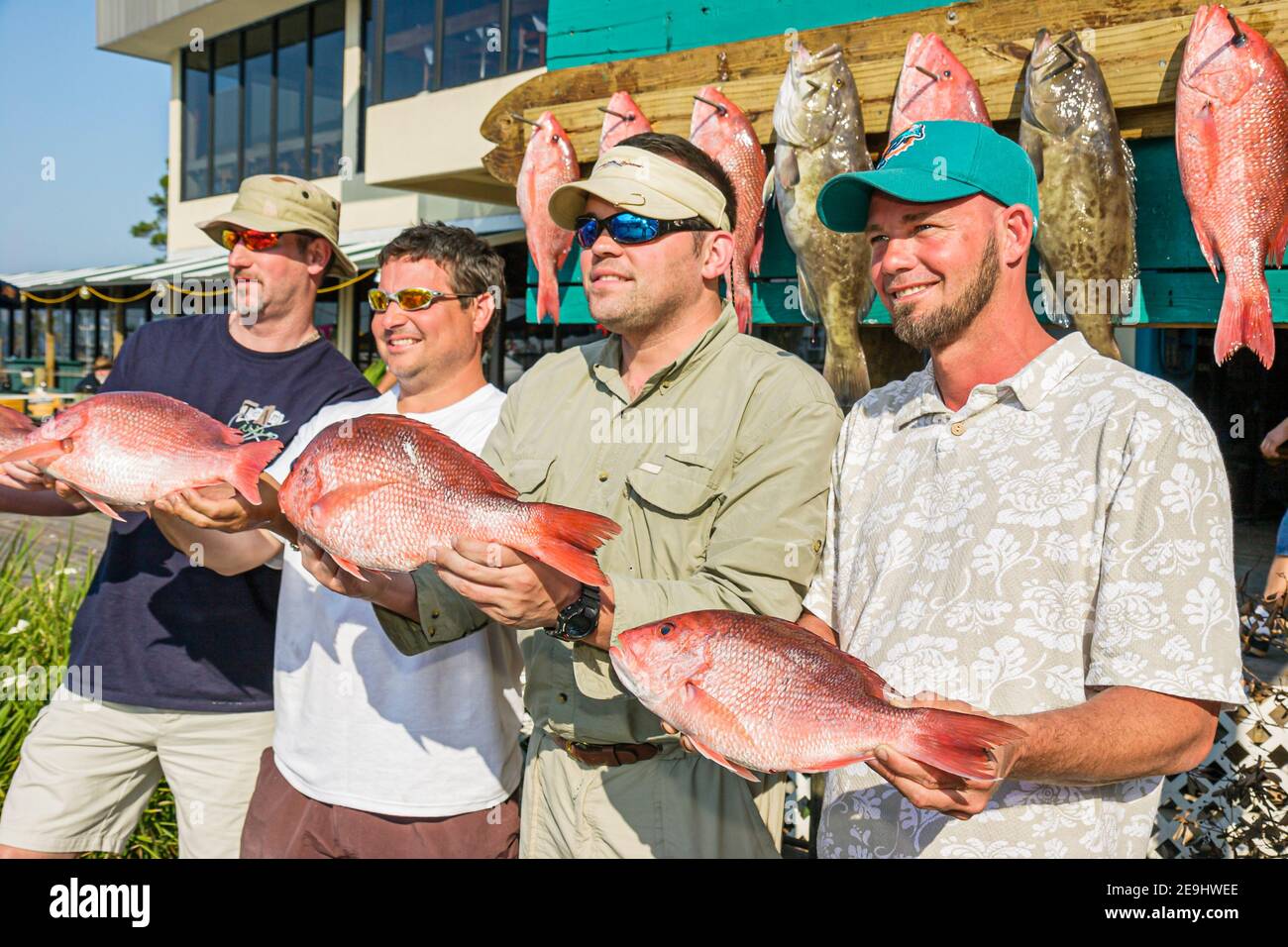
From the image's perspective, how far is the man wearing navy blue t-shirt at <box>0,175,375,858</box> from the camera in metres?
3.50

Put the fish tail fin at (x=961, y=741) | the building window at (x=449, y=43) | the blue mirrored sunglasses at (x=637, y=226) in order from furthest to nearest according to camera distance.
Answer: the building window at (x=449, y=43), the blue mirrored sunglasses at (x=637, y=226), the fish tail fin at (x=961, y=741)

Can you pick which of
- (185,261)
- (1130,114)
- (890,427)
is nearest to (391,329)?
(890,427)

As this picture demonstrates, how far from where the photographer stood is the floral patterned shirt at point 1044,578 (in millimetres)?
1867

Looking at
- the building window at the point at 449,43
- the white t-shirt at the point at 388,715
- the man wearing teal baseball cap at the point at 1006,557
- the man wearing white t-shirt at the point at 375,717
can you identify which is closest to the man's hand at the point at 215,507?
the man wearing white t-shirt at the point at 375,717

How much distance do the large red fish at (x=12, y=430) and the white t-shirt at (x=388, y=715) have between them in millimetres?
742

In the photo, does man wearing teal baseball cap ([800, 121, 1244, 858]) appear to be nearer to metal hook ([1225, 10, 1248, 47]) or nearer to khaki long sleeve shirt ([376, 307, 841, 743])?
khaki long sleeve shirt ([376, 307, 841, 743])

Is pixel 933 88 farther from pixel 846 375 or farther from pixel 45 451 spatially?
pixel 45 451

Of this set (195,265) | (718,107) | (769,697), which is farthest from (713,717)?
(195,265)

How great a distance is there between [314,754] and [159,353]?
1646 millimetres

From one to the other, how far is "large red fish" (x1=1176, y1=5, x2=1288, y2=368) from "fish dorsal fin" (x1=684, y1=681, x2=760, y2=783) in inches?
68.0

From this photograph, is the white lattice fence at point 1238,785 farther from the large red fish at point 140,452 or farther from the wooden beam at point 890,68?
the large red fish at point 140,452

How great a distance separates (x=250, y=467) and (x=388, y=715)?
814 mm

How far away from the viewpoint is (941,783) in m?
1.75

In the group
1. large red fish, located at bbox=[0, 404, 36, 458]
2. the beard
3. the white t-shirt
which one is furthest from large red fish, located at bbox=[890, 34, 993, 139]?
large red fish, located at bbox=[0, 404, 36, 458]
